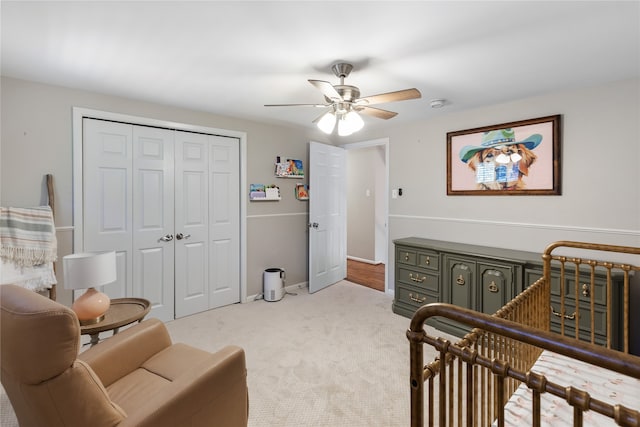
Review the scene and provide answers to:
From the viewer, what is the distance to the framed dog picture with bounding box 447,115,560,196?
2.81 m

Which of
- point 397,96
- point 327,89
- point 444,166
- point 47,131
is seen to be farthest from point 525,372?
point 47,131

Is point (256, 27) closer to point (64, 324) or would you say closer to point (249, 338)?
point (64, 324)

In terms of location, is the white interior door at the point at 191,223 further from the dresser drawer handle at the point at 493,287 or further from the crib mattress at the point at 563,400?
the crib mattress at the point at 563,400

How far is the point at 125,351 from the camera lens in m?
1.60

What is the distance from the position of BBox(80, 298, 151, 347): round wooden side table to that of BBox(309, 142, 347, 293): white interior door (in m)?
2.28

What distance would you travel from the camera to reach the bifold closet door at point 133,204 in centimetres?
279

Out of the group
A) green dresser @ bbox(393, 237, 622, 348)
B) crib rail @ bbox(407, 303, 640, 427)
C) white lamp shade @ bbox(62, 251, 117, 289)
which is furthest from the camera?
green dresser @ bbox(393, 237, 622, 348)

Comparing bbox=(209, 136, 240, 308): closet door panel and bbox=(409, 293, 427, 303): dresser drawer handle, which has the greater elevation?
bbox=(209, 136, 240, 308): closet door panel

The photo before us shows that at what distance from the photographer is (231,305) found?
3689 mm

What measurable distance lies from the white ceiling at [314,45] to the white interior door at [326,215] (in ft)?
5.07

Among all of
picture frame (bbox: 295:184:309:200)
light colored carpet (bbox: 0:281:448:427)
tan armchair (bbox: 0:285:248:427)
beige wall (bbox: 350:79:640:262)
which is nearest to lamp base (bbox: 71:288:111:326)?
tan armchair (bbox: 0:285:248:427)

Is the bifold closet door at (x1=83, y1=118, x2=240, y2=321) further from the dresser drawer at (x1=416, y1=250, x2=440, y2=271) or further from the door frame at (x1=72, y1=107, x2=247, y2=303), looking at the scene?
the dresser drawer at (x1=416, y1=250, x2=440, y2=271)

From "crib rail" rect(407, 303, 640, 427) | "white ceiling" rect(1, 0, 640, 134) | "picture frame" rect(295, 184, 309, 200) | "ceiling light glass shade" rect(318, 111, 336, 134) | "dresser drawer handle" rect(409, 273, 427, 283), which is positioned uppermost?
"white ceiling" rect(1, 0, 640, 134)

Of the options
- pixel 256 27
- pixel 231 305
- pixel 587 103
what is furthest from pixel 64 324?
pixel 587 103
